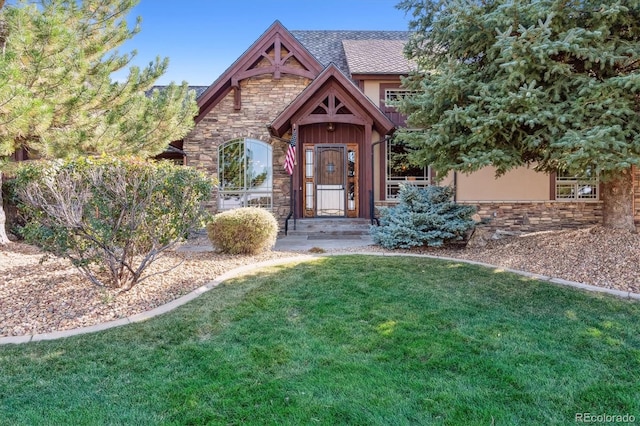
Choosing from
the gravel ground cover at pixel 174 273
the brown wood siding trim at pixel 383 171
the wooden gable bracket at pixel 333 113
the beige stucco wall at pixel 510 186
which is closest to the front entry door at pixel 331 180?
the brown wood siding trim at pixel 383 171

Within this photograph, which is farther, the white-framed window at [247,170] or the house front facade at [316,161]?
the white-framed window at [247,170]

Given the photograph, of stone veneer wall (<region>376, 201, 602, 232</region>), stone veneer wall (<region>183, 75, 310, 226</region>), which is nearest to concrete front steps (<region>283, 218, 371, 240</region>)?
stone veneer wall (<region>183, 75, 310, 226</region>)

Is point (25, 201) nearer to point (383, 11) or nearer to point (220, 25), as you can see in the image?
point (220, 25)

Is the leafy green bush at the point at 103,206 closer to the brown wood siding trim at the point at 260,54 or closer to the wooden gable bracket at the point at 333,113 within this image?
the wooden gable bracket at the point at 333,113

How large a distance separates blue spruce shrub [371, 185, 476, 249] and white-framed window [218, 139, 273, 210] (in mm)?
5150

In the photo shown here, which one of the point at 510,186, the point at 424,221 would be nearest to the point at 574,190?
the point at 510,186

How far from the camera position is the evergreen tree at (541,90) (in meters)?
4.93

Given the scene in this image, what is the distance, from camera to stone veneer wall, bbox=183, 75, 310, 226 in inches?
455

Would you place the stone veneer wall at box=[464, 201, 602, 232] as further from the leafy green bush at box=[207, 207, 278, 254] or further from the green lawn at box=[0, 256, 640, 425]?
the leafy green bush at box=[207, 207, 278, 254]

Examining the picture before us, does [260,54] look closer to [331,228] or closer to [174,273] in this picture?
[331,228]

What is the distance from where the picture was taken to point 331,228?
10000 mm

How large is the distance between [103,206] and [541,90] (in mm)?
6384

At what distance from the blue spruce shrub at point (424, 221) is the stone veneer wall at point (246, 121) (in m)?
4.96

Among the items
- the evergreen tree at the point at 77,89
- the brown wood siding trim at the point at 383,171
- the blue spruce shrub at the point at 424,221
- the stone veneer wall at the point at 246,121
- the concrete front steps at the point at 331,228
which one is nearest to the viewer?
the evergreen tree at the point at 77,89
